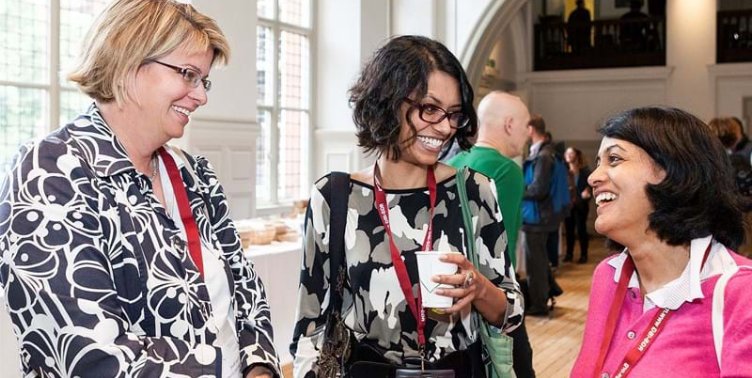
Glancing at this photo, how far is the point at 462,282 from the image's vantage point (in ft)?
6.06

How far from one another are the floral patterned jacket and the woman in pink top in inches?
33.0

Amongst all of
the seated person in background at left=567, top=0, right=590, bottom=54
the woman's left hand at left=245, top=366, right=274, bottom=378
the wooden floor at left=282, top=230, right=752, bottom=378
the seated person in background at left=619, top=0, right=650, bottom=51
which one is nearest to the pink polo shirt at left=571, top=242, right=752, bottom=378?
the woman's left hand at left=245, top=366, right=274, bottom=378

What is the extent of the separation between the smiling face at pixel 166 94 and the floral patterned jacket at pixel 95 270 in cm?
9

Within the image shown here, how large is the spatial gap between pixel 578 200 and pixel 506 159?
888 cm

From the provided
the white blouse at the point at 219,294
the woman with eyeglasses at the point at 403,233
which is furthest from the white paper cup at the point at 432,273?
the white blouse at the point at 219,294

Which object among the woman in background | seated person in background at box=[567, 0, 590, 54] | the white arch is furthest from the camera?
seated person in background at box=[567, 0, 590, 54]

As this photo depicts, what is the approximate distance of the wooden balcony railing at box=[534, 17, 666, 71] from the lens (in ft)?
55.6

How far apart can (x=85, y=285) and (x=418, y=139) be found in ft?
2.91

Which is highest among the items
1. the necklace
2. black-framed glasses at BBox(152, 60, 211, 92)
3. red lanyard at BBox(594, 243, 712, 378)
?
black-framed glasses at BBox(152, 60, 211, 92)

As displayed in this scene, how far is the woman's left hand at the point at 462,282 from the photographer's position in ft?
5.97

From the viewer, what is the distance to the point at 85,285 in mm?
1529

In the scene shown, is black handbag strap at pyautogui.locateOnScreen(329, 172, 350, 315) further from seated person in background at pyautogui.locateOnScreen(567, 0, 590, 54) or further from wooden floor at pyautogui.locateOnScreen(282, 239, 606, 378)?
seated person in background at pyautogui.locateOnScreen(567, 0, 590, 54)

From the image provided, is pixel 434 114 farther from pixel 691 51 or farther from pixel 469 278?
pixel 691 51

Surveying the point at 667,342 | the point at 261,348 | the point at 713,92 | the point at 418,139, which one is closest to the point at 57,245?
the point at 261,348
